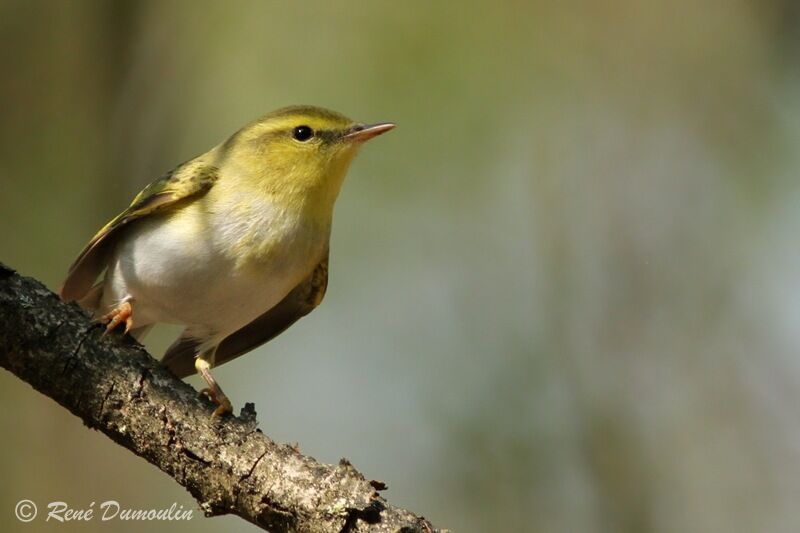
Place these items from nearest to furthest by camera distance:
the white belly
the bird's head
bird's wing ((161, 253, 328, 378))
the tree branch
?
the tree branch, the white belly, the bird's head, bird's wing ((161, 253, 328, 378))

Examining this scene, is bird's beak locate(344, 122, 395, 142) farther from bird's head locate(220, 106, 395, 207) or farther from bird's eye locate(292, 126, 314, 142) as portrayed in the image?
bird's eye locate(292, 126, 314, 142)

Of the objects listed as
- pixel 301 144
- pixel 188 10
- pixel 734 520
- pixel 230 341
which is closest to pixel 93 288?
pixel 230 341

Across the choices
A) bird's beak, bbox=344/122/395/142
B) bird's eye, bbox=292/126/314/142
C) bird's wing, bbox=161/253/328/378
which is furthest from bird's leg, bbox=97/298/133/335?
bird's beak, bbox=344/122/395/142

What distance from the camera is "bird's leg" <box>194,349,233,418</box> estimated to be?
3.78 meters

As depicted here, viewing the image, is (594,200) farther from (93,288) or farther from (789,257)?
(93,288)

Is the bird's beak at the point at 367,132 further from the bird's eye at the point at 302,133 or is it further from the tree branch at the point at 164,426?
the tree branch at the point at 164,426

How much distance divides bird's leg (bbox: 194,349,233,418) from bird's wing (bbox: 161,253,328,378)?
0.40 feet

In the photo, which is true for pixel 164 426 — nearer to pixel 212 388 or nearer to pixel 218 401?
pixel 218 401

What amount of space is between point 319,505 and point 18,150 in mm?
6313

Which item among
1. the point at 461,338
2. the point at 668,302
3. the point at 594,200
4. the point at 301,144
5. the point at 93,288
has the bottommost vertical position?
the point at 93,288

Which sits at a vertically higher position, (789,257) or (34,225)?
(789,257)

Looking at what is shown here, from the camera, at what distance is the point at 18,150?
27.6ft

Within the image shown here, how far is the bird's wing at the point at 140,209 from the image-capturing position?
199 inches

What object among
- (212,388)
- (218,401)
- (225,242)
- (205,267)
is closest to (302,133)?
(225,242)
